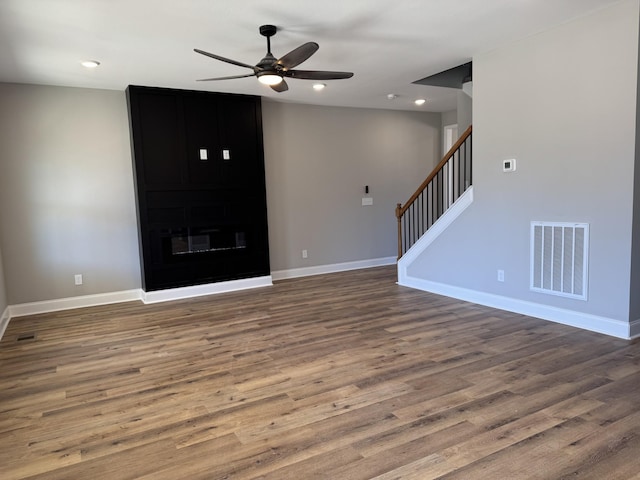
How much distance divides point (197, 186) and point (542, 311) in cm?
431

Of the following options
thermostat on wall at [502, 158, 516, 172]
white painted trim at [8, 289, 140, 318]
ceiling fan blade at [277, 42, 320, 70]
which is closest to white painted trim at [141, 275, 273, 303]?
white painted trim at [8, 289, 140, 318]

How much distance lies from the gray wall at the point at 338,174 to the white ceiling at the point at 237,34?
1659 mm

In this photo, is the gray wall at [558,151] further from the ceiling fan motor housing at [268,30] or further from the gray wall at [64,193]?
the gray wall at [64,193]

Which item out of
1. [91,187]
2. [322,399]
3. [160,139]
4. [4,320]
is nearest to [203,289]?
[91,187]

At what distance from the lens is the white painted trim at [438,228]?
489 cm

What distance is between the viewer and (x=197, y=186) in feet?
18.6

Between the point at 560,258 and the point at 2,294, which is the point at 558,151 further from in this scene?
the point at 2,294

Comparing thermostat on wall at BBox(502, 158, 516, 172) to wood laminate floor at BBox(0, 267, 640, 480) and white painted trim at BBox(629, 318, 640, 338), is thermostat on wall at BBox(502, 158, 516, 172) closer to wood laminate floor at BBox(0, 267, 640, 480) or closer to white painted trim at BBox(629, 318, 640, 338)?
wood laminate floor at BBox(0, 267, 640, 480)

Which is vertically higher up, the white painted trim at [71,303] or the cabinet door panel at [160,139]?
the cabinet door panel at [160,139]

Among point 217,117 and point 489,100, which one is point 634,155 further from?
point 217,117

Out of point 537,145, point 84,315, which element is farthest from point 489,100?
point 84,315

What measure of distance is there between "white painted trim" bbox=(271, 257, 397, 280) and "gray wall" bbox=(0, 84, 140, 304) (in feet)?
7.05

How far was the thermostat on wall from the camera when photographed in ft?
14.1

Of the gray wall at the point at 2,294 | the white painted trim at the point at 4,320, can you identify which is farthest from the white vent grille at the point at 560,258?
the gray wall at the point at 2,294
